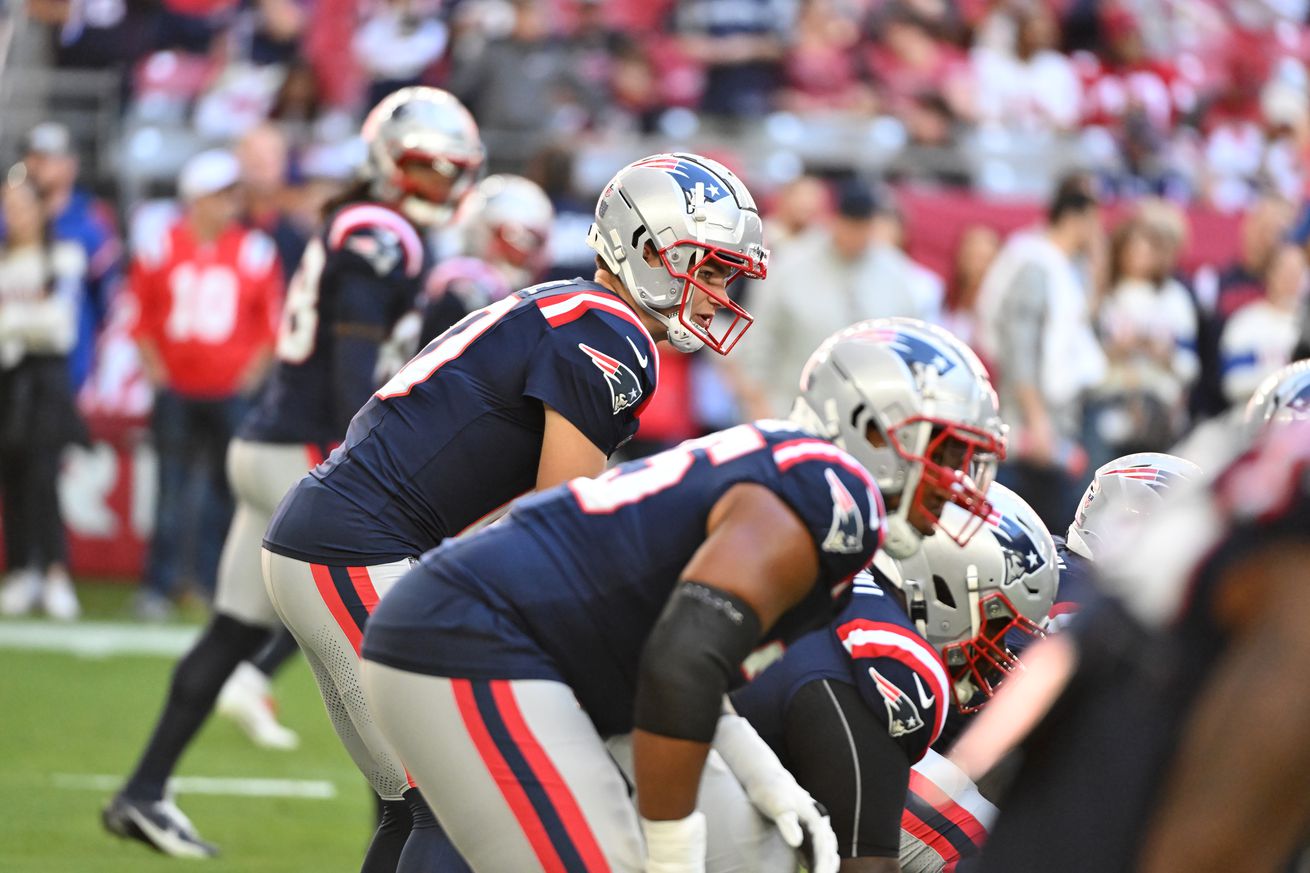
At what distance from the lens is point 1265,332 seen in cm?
870

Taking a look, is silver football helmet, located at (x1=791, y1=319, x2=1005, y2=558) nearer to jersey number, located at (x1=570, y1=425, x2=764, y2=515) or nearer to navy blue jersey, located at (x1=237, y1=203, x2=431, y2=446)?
jersey number, located at (x1=570, y1=425, x2=764, y2=515)

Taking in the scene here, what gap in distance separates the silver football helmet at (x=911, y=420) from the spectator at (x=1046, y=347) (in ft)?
17.3

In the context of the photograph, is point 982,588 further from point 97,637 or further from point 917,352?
point 97,637

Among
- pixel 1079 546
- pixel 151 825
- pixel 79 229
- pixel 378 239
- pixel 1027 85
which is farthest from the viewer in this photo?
pixel 1027 85

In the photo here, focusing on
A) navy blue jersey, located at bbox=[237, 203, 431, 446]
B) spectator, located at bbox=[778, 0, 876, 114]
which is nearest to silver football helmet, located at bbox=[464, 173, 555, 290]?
navy blue jersey, located at bbox=[237, 203, 431, 446]

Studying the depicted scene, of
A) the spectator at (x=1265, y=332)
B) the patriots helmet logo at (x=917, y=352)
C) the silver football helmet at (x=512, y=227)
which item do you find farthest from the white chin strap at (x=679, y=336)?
the spectator at (x=1265, y=332)

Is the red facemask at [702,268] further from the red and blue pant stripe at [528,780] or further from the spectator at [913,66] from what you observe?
the spectator at [913,66]

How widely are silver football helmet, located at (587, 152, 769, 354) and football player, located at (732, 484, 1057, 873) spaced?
655 millimetres

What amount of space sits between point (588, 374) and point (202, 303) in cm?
664

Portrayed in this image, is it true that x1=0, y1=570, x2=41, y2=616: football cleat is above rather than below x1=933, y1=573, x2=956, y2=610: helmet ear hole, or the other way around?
below

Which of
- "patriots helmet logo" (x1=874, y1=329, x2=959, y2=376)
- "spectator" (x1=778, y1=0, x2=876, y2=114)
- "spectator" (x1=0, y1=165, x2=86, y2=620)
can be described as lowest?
"spectator" (x1=0, y1=165, x2=86, y2=620)

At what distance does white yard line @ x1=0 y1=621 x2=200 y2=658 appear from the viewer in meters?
8.95

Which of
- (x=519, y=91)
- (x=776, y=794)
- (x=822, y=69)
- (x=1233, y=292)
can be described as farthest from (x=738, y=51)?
(x=776, y=794)

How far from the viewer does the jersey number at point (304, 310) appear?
18.1ft
